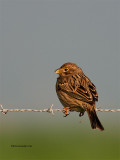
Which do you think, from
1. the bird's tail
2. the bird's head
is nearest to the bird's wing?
the bird's tail

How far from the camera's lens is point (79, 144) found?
23547 millimetres

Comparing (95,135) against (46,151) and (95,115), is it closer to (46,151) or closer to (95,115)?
(46,151)

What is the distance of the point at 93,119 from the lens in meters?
10.6

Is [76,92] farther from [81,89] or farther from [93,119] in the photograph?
[93,119]

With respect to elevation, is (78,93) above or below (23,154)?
above

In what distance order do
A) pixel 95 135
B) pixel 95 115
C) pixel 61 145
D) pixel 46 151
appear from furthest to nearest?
pixel 95 135
pixel 61 145
pixel 46 151
pixel 95 115

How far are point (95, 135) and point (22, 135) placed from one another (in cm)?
417

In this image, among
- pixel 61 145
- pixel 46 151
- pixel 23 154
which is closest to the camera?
pixel 23 154

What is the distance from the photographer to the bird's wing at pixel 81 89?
35.3 ft

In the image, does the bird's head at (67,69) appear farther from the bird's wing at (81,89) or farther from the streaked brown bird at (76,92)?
the bird's wing at (81,89)

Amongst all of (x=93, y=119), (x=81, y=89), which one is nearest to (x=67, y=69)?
(x=81, y=89)

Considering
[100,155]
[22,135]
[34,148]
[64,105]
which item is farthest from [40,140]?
[64,105]

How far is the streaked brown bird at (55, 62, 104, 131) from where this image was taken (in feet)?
35.1

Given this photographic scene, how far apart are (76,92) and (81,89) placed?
0.14 m
